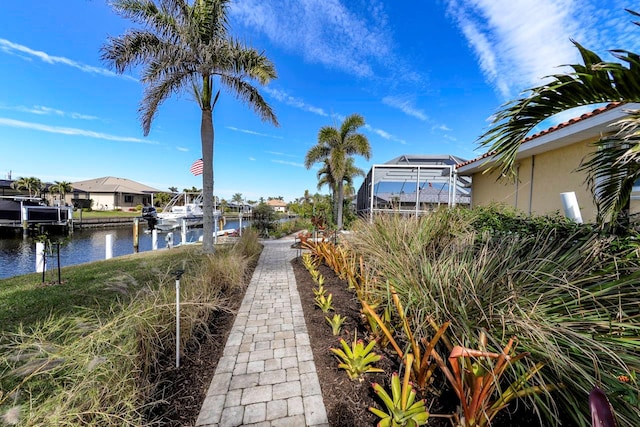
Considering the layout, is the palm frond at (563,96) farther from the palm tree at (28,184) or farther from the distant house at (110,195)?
the distant house at (110,195)

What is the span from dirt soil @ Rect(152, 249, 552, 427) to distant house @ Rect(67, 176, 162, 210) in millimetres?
47505

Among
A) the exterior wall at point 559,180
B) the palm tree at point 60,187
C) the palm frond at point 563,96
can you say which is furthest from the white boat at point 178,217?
the palm frond at point 563,96

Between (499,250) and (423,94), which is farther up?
(423,94)

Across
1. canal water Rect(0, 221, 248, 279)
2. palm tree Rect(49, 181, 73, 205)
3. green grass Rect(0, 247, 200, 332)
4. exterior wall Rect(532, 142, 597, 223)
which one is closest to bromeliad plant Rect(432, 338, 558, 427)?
green grass Rect(0, 247, 200, 332)

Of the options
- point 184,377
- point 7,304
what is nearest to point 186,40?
point 7,304

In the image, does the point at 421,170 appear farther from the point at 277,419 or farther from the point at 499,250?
the point at 277,419

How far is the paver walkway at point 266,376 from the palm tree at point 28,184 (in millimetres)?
44149

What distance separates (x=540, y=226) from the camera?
3.27m

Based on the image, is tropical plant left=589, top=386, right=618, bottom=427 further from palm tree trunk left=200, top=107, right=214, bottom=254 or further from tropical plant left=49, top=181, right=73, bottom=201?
tropical plant left=49, top=181, right=73, bottom=201

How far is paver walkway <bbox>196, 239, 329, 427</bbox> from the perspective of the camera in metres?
1.93

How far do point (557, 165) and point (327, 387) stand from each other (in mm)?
7366

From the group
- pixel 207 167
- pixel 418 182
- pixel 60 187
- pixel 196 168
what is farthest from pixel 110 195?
pixel 418 182

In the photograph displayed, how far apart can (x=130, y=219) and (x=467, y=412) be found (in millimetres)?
36201

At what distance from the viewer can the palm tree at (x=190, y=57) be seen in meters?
6.76
